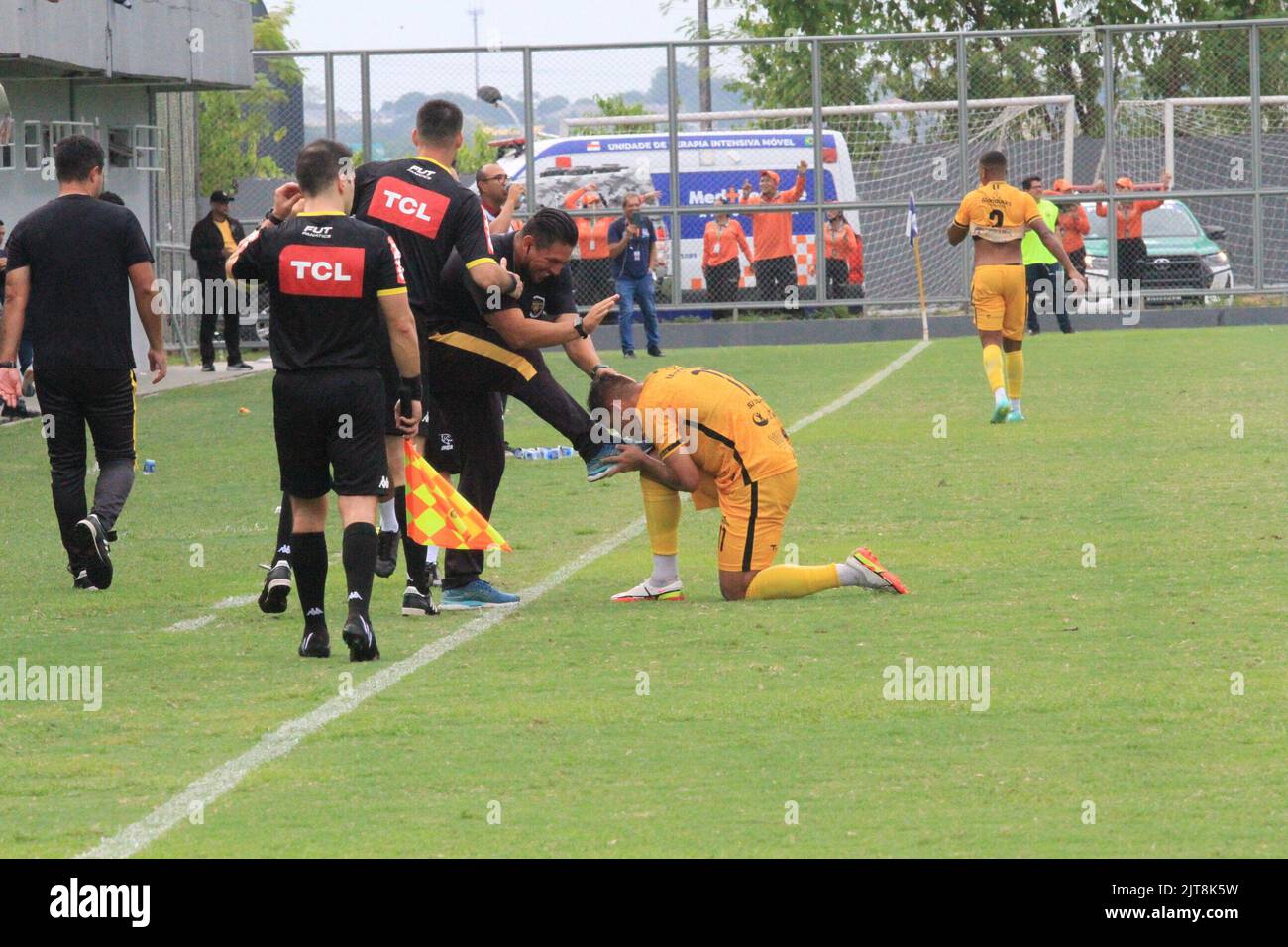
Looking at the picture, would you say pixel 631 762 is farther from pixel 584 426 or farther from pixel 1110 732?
pixel 584 426

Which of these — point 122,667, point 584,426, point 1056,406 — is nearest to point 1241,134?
point 1056,406

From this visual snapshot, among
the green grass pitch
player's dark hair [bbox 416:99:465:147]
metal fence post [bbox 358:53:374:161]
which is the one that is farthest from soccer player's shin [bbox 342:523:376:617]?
metal fence post [bbox 358:53:374:161]

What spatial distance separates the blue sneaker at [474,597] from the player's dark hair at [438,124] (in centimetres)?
200

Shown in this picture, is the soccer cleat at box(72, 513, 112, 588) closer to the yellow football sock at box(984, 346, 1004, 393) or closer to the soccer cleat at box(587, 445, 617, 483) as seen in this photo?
the soccer cleat at box(587, 445, 617, 483)

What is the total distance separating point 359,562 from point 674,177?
80.5 feet

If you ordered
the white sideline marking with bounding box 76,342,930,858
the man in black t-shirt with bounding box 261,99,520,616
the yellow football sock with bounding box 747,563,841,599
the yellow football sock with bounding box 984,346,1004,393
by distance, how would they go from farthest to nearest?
the yellow football sock with bounding box 984,346,1004,393 → the yellow football sock with bounding box 747,563,841,599 → the man in black t-shirt with bounding box 261,99,520,616 → the white sideline marking with bounding box 76,342,930,858

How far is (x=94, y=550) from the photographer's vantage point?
10.6 metres

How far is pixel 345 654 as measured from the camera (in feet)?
28.3

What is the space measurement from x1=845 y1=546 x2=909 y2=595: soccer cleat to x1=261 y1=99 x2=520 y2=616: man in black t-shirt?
1910 millimetres

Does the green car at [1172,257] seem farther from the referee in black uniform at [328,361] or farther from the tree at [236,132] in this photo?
the referee in black uniform at [328,361]

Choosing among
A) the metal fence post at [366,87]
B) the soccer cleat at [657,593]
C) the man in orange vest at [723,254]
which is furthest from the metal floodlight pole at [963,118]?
the soccer cleat at [657,593]

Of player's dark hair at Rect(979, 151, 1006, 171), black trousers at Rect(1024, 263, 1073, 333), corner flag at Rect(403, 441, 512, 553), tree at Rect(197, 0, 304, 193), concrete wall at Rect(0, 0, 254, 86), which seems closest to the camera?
corner flag at Rect(403, 441, 512, 553)

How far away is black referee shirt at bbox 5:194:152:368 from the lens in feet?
35.3

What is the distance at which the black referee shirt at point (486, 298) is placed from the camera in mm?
9836
